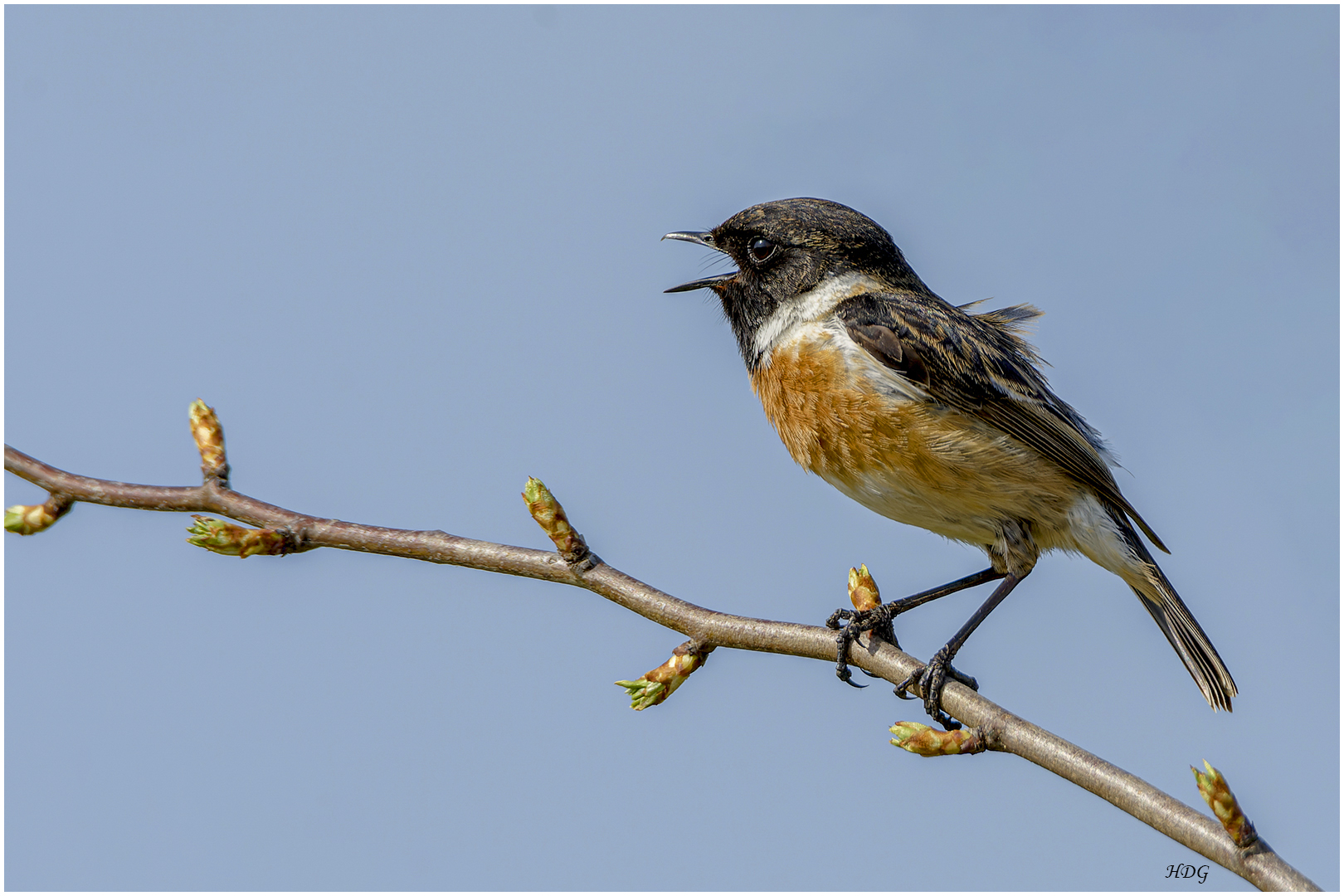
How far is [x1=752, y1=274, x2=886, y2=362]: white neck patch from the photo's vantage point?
18.7ft

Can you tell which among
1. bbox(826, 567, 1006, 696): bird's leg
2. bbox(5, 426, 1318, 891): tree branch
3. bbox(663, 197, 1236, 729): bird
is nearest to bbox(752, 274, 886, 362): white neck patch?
bbox(663, 197, 1236, 729): bird

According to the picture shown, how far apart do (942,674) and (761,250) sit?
2642mm

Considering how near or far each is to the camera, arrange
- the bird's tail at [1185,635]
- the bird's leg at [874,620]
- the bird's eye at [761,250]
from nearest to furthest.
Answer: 1. the bird's leg at [874,620]
2. the bird's tail at [1185,635]
3. the bird's eye at [761,250]

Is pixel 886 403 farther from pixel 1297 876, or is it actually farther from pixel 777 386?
pixel 1297 876

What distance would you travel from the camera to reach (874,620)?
15.2 ft

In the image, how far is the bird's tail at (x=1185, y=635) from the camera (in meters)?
5.51

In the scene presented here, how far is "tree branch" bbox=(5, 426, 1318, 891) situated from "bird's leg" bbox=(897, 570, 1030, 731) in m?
0.13

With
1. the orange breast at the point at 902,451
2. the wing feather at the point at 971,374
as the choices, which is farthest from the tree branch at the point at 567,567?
the wing feather at the point at 971,374

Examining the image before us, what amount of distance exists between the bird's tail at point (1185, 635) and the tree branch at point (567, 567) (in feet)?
6.44

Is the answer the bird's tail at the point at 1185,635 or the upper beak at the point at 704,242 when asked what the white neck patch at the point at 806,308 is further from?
the bird's tail at the point at 1185,635

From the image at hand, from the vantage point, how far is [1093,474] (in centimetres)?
551

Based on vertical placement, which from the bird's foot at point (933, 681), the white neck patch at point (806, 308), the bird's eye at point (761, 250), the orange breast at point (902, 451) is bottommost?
the bird's foot at point (933, 681)

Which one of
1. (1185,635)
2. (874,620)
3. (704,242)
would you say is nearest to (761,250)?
(704,242)

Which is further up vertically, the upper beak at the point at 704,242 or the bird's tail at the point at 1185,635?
the upper beak at the point at 704,242
